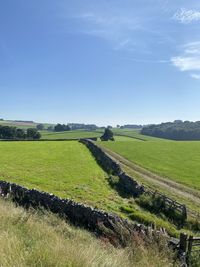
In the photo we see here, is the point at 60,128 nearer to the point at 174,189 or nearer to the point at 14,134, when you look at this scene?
the point at 14,134

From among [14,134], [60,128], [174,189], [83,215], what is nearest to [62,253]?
[83,215]

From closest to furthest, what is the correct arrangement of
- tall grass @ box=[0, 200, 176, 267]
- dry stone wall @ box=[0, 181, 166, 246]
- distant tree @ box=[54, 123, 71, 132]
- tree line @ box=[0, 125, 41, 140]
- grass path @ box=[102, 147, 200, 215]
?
tall grass @ box=[0, 200, 176, 267], dry stone wall @ box=[0, 181, 166, 246], grass path @ box=[102, 147, 200, 215], tree line @ box=[0, 125, 41, 140], distant tree @ box=[54, 123, 71, 132]

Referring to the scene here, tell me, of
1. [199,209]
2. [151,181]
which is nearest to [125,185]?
[151,181]

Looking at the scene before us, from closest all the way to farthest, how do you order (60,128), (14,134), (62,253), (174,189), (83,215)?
(62,253), (83,215), (174,189), (14,134), (60,128)

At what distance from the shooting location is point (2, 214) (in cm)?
1012

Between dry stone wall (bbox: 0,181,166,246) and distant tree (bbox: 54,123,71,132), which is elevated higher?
distant tree (bbox: 54,123,71,132)

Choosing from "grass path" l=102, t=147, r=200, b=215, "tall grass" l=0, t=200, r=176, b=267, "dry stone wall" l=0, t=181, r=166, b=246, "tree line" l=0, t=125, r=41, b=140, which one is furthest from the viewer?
"tree line" l=0, t=125, r=41, b=140

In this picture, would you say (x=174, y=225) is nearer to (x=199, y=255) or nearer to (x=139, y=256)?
(x=199, y=255)

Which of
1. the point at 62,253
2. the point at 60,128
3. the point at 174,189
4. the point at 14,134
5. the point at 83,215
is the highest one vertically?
the point at 60,128

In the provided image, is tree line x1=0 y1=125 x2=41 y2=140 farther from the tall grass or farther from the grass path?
the tall grass

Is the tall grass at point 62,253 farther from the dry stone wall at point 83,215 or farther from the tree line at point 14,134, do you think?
the tree line at point 14,134

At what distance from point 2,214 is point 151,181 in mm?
24101

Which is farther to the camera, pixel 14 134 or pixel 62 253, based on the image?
pixel 14 134

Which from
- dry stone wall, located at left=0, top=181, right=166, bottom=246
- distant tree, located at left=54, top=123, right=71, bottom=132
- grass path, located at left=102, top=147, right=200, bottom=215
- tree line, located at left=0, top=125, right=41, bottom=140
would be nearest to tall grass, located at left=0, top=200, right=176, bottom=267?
dry stone wall, located at left=0, top=181, right=166, bottom=246
